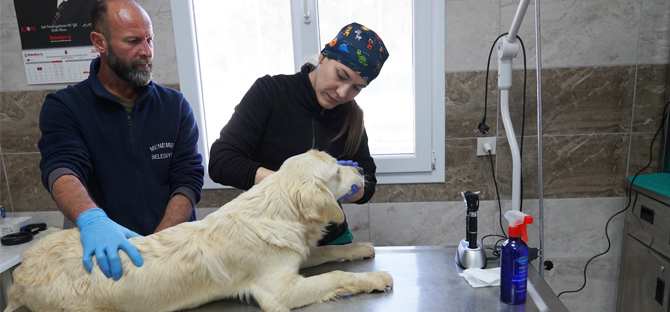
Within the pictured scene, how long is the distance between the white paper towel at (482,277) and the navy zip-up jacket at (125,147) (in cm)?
121

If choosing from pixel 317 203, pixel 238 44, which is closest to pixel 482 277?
pixel 317 203

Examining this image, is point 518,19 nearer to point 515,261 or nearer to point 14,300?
point 515,261

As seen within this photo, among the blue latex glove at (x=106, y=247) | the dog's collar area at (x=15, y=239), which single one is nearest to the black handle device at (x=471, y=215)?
the blue latex glove at (x=106, y=247)

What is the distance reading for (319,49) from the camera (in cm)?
256

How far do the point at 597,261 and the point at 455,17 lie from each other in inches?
76.3

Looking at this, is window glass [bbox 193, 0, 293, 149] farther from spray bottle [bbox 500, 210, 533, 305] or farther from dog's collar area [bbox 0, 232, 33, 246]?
spray bottle [bbox 500, 210, 533, 305]

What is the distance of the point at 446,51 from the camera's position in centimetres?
249

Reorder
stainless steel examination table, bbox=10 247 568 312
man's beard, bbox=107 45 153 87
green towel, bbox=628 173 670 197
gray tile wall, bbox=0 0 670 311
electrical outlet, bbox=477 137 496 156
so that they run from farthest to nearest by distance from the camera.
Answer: electrical outlet, bbox=477 137 496 156, gray tile wall, bbox=0 0 670 311, green towel, bbox=628 173 670 197, man's beard, bbox=107 45 153 87, stainless steel examination table, bbox=10 247 568 312

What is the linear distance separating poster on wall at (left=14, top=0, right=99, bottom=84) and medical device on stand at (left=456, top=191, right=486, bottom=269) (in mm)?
2544

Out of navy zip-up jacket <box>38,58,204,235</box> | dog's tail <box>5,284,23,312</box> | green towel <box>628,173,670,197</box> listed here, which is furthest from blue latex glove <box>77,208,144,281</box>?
green towel <box>628,173,670,197</box>

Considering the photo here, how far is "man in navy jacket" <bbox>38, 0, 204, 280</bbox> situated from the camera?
1542 millimetres

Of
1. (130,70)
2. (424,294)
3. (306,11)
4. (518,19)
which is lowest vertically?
(424,294)

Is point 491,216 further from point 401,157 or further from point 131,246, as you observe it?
point 131,246

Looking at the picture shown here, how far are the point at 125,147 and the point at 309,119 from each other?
31.6 inches
